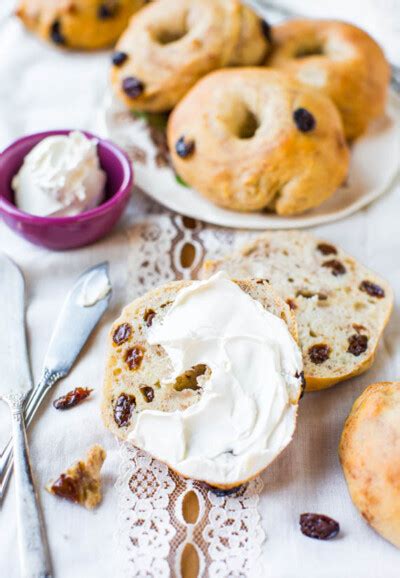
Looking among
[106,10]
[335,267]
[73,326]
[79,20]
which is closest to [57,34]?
[79,20]

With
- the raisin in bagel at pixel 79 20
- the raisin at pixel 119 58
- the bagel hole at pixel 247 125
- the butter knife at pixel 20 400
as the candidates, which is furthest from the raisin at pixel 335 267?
the raisin in bagel at pixel 79 20

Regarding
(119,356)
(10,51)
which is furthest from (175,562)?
(10,51)

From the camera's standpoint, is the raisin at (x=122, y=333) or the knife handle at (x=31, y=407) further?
the raisin at (x=122, y=333)

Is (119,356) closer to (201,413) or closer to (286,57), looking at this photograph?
(201,413)

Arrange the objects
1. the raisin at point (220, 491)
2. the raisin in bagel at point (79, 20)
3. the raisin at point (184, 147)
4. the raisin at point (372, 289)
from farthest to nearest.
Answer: the raisin in bagel at point (79, 20) → the raisin at point (184, 147) → the raisin at point (372, 289) → the raisin at point (220, 491)

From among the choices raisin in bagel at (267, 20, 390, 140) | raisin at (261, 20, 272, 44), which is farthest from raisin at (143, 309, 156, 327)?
raisin at (261, 20, 272, 44)

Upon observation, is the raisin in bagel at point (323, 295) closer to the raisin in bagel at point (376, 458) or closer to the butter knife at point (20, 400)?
the raisin in bagel at point (376, 458)
